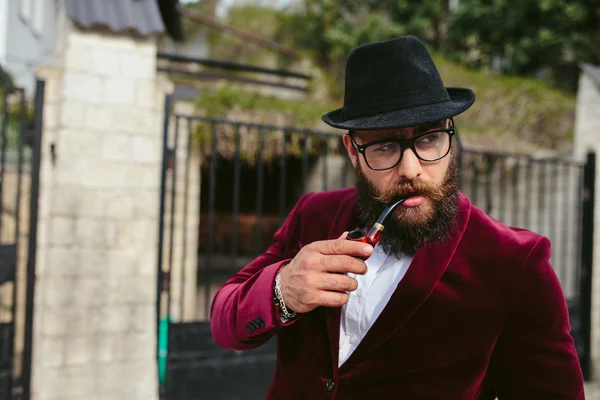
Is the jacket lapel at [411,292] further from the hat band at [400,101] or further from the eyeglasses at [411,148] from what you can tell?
Answer: the hat band at [400,101]

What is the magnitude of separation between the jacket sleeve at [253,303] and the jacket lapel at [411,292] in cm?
24

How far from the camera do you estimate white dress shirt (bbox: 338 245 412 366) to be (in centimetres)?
136

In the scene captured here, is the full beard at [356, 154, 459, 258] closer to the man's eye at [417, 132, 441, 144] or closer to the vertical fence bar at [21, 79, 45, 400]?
the man's eye at [417, 132, 441, 144]

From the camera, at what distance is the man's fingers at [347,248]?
1.04m

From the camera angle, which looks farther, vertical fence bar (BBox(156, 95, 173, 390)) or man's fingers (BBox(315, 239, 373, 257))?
vertical fence bar (BBox(156, 95, 173, 390))

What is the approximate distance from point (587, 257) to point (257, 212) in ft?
11.7

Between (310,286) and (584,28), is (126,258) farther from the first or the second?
(584,28)

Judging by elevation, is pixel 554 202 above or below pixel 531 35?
below

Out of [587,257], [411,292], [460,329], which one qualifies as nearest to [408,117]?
[411,292]

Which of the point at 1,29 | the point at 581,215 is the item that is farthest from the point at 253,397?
the point at 1,29

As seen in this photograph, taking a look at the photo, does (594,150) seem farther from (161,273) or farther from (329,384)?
(329,384)

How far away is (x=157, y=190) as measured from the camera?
3.61 m

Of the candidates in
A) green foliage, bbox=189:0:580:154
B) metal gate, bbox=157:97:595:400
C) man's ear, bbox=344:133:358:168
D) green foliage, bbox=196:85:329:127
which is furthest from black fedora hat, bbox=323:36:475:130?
green foliage, bbox=196:85:329:127

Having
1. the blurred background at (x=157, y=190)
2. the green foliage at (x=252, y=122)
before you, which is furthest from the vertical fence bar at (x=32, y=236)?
the green foliage at (x=252, y=122)
